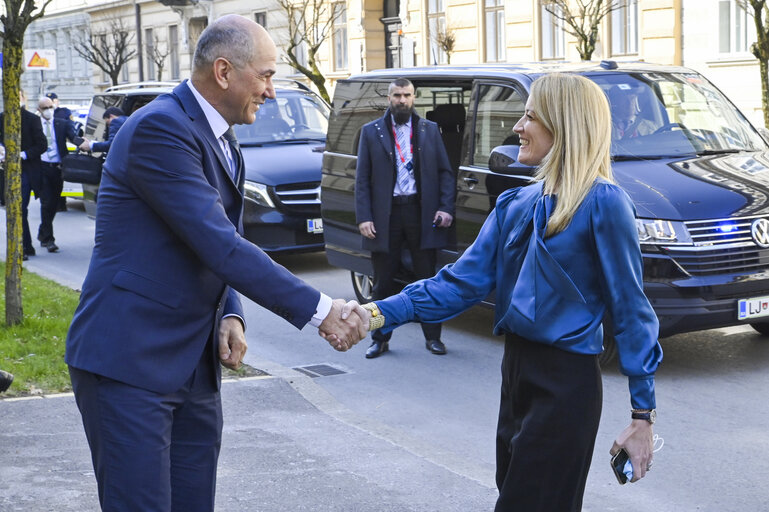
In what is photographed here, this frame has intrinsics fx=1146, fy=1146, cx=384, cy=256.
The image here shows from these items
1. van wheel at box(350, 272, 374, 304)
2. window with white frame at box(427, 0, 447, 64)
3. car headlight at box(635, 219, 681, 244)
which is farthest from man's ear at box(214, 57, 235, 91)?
window with white frame at box(427, 0, 447, 64)

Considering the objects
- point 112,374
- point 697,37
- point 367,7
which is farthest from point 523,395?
point 367,7

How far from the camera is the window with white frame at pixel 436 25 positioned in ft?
101

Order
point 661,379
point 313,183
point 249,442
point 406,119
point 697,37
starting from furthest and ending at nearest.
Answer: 1. point 697,37
2. point 313,183
3. point 406,119
4. point 661,379
5. point 249,442

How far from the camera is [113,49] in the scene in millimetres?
50188

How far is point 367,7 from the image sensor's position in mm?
33375

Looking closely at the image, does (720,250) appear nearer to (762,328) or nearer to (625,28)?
(762,328)

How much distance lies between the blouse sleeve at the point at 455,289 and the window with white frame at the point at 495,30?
25683mm

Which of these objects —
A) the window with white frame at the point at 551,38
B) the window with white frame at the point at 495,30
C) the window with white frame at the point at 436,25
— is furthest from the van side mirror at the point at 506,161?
the window with white frame at the point at 436,25

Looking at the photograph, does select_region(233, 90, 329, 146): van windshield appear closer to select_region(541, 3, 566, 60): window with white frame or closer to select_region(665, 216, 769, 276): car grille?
select_region(665, 216, 769, 276): car grille

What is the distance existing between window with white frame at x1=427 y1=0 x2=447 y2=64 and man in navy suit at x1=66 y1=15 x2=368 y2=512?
27460 millimetres

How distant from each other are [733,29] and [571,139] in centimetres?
2017

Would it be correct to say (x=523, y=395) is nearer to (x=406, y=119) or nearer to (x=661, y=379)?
(x=661, y=379)

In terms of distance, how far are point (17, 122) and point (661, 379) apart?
547 centimetres

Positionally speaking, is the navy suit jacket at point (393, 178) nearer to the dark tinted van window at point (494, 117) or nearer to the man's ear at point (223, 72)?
the dark tinted van window at point (494, 117)
